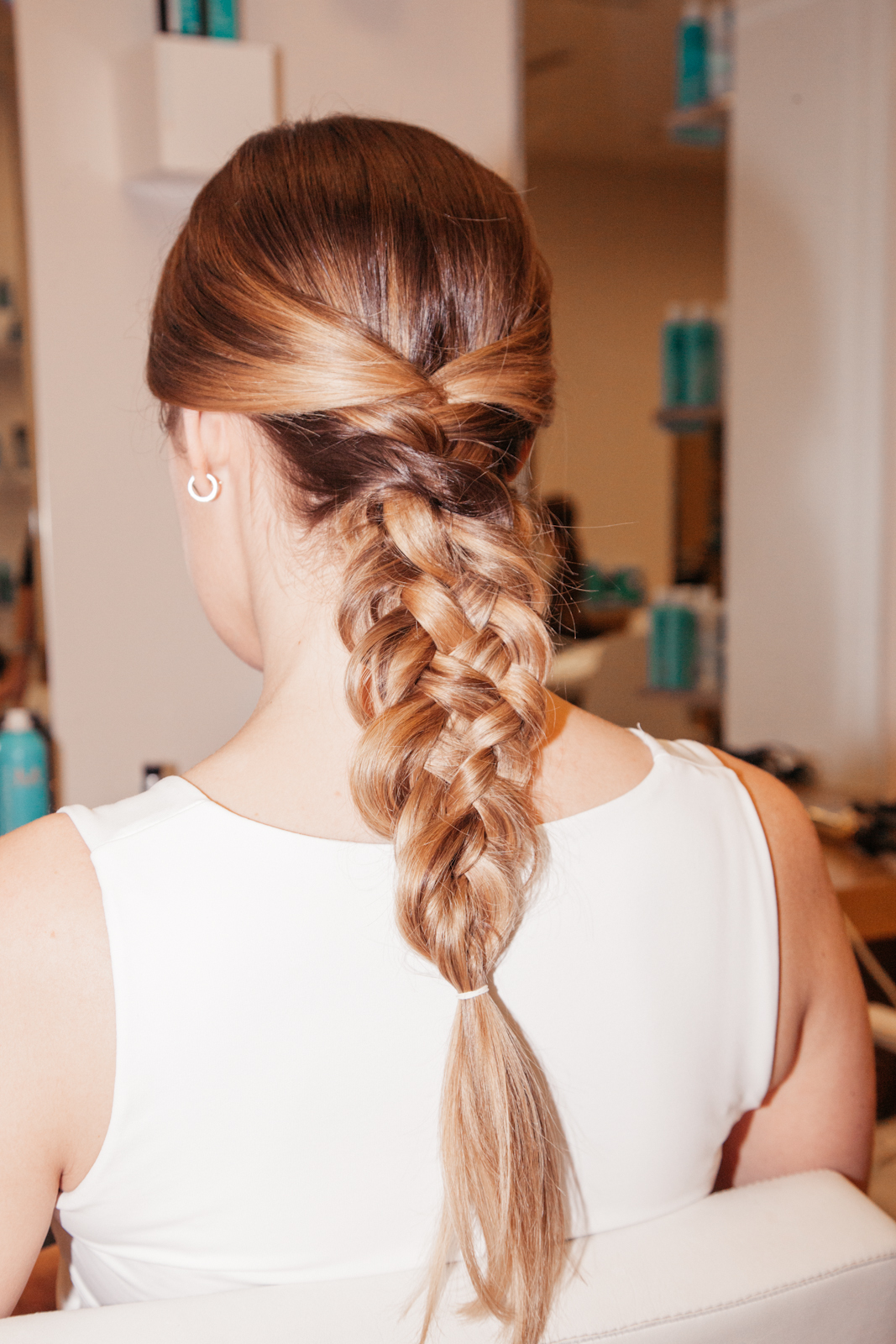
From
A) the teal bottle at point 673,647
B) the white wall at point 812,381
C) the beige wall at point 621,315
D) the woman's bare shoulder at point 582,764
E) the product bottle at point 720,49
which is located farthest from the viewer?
the beige wall at point 621,315

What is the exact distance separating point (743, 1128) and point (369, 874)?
378mm

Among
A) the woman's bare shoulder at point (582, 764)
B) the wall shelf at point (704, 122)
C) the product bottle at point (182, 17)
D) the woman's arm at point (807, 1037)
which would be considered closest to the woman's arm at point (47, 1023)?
the woman's bare shoulder at point (582, 764)

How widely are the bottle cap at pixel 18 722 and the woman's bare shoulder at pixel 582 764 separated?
0.88m

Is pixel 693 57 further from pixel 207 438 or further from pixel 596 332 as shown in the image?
pixel 207 438

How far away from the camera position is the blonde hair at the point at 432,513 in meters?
0.60

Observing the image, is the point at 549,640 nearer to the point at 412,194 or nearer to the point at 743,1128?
the point at 412,194

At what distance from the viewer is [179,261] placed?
702mm

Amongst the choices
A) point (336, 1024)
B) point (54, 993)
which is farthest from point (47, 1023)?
point (336, 1024)

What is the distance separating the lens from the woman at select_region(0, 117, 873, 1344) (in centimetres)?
58

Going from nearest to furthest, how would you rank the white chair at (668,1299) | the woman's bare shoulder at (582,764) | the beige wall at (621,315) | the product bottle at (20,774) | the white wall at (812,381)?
1. the white chair at (668,1299)
2. the woman's bare shoulder at (582,764)
3. the product bottle at (20,774)
4. the white wall at (812,381)
5. the beige wall at (621,315)

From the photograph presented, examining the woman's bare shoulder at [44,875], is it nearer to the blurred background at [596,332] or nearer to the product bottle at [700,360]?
the blurred background at [596,332]

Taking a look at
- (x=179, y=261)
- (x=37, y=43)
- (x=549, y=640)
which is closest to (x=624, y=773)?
(x=549, y=640)

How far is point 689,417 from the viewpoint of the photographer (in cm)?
252

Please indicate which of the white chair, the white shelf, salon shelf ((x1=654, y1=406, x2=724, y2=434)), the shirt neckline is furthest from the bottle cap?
salon shelf ((x1=654, y1=406, x2=724, y2=434))
